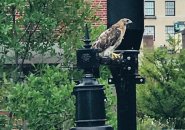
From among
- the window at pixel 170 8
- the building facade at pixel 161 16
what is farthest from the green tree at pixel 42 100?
the window at pixel 170 8

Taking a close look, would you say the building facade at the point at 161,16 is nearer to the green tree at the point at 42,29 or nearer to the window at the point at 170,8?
the window at the point at 170,8

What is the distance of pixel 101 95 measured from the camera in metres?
3.51

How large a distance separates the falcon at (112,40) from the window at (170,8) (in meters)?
79.8

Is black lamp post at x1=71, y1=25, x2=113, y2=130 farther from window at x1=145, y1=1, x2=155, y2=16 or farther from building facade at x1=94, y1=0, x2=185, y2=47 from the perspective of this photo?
window at x1=145, y1=1, x2=155, y2=16

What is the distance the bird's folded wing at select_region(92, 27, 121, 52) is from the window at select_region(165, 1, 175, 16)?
79.8 metres

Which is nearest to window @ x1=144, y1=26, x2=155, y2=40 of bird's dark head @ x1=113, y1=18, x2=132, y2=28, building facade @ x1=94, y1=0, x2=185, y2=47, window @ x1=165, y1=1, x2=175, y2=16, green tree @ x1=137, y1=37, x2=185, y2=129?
building facade @ x1=94, y1=0, x2=185, y2=47

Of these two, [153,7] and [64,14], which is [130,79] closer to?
[64,14]

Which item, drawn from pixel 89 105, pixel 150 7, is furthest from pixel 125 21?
pixel 150 7

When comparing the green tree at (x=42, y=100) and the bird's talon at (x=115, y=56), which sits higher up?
the bird's talon at (x=115, y=56)

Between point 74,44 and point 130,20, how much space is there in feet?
14.7

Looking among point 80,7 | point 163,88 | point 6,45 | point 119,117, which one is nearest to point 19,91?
point 6,45

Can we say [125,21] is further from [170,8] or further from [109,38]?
[170,8]

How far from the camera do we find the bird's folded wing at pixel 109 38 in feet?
13.8

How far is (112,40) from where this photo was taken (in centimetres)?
437
